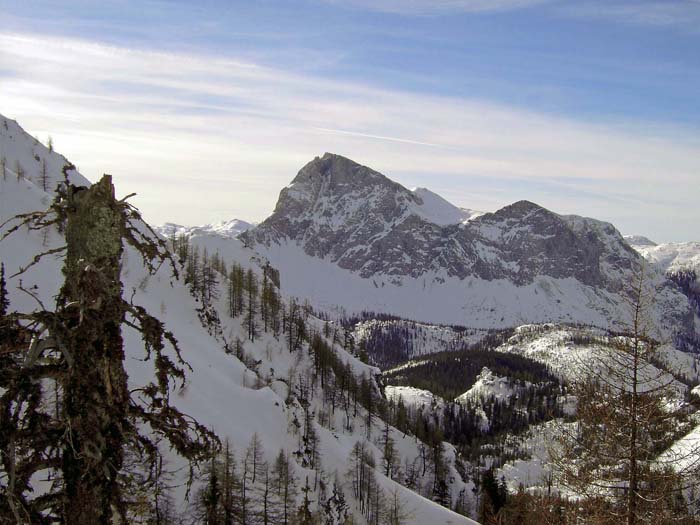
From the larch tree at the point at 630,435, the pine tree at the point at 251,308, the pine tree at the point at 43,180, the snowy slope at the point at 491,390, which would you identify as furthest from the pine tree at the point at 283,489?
the snowy slope at the point at 491,390

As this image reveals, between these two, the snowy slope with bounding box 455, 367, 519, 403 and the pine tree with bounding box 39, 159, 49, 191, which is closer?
the pine tree with bounding box 39, 159, 49, 191

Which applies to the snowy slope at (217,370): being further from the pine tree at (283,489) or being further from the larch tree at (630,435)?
the larch tree at (630,435)

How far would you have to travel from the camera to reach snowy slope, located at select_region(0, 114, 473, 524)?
1677 inches

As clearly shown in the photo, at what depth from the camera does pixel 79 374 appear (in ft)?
18.1

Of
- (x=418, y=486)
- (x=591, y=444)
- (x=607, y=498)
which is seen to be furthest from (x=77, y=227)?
(x=418, y=486)

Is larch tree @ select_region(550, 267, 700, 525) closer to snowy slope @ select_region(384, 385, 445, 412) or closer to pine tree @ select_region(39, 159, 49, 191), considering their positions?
pine tree @ select_region(39, 159, 49, 191)

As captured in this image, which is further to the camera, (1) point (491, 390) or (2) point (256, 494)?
(1) point (491, 390)

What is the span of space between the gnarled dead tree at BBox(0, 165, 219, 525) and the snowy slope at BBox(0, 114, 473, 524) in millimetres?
30863

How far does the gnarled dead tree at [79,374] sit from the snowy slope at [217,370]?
101ft

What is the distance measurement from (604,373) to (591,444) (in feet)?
7.66

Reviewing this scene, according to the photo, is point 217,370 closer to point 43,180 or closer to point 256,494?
point 256,494

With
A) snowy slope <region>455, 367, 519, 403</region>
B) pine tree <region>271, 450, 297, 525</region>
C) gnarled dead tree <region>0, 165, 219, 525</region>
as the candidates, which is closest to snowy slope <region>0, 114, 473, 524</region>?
pine tree <region>271, 450, 297, 525</region>

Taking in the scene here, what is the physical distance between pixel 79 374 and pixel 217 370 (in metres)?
50.8

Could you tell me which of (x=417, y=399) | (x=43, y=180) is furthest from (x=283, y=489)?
(x=417, y=399)
